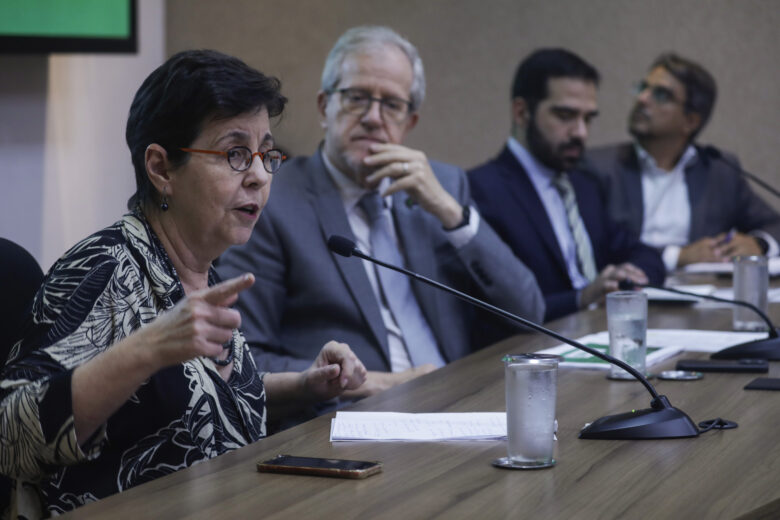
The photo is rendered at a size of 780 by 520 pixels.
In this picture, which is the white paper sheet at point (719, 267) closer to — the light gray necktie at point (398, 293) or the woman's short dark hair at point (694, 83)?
the woman's short dark hair at point (694, 83)

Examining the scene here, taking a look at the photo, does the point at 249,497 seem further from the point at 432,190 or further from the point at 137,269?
the point at 432,190

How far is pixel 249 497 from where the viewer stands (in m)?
1.08

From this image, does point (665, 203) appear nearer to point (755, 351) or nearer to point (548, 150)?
point (548, 150)

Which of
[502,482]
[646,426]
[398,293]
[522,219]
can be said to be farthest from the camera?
[522,219]

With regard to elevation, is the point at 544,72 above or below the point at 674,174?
above

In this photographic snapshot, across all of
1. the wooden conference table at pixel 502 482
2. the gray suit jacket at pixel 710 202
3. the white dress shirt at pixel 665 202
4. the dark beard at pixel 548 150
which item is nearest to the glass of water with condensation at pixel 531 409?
the wooden conference table at pixel 502 482

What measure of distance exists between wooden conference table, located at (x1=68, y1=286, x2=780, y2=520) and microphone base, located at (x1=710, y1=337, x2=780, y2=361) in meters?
0.38

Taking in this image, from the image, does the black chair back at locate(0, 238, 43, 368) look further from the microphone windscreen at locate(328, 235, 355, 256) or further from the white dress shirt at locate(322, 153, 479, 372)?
the white dress shirt at locate(322, 153, 479, 372)

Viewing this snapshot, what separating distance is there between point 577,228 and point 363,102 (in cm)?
122

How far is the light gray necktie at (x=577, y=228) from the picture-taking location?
332 cm

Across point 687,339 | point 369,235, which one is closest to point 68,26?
point 369,235

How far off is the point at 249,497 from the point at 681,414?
2.00 ft

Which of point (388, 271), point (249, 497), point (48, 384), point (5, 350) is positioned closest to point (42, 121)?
point (388, 271)

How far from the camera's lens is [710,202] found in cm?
429
